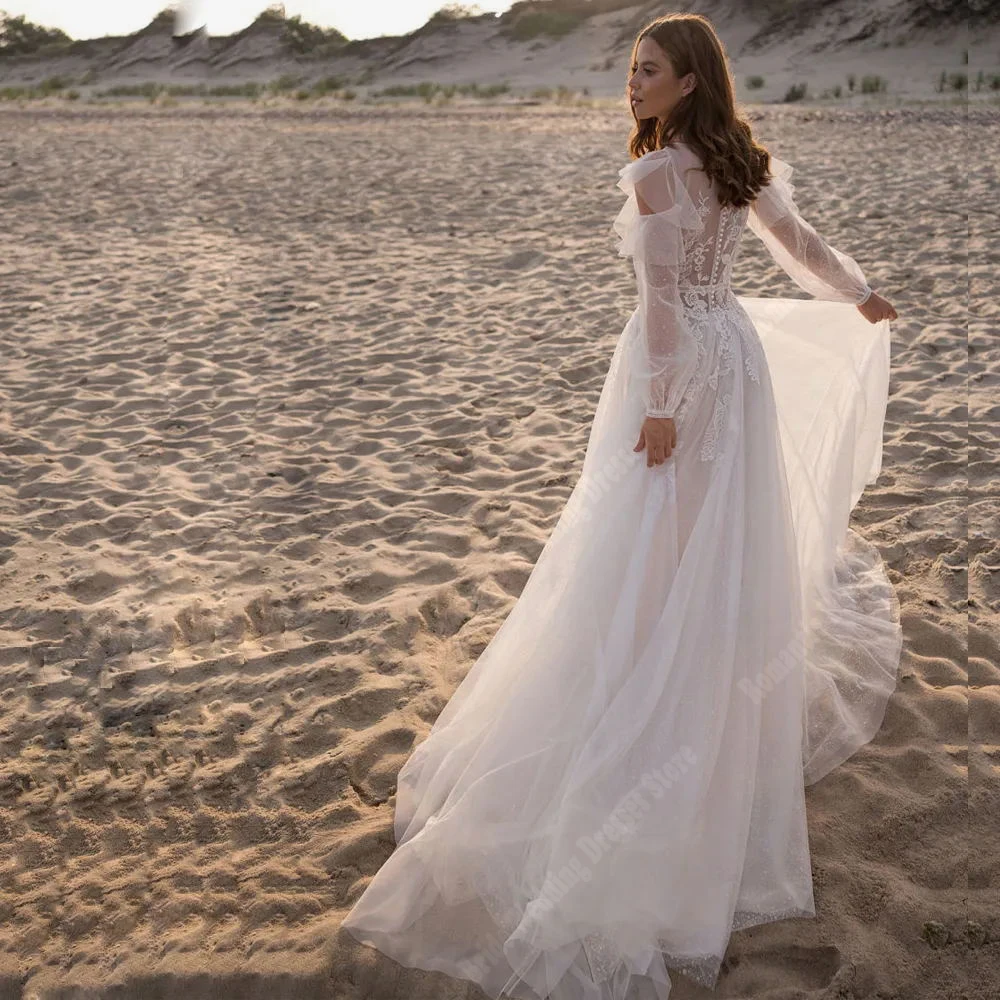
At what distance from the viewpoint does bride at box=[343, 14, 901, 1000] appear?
99.8 inches

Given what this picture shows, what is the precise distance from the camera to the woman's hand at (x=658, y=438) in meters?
2.71

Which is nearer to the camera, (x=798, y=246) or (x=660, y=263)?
(x=660, y=263)

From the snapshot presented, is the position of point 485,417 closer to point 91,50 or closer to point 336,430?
point 336,430

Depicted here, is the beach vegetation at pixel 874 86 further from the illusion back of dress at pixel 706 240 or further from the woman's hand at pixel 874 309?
the illusion back of dress at pixel 706 240

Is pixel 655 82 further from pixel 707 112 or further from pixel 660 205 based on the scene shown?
pixel 660 205

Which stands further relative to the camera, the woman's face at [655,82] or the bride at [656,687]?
the woman's face at [655,82]

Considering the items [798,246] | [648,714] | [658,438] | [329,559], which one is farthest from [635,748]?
[329,559]

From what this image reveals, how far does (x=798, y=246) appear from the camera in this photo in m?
3.15

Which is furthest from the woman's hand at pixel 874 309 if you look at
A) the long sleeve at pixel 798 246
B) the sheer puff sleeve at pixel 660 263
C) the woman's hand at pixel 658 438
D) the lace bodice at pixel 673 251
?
the woman's hand at pixel 658 438

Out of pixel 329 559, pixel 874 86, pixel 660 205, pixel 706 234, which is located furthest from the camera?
pixel 874 86

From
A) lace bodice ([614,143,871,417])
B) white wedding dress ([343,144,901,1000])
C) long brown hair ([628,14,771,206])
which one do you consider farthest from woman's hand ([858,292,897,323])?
long brown hair ([628,14,771,206])

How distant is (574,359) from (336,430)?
1.70 m

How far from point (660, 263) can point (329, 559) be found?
2.42 meters

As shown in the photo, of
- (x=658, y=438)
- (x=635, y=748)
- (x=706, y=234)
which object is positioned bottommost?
(x=635, y=748)
